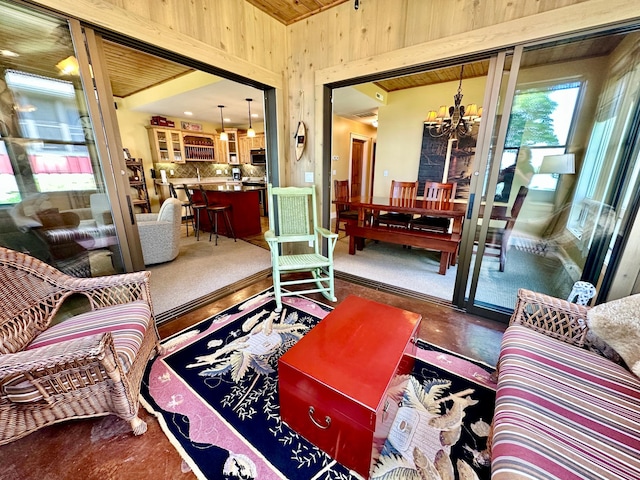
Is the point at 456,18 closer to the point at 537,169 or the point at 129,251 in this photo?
the point at 537,169

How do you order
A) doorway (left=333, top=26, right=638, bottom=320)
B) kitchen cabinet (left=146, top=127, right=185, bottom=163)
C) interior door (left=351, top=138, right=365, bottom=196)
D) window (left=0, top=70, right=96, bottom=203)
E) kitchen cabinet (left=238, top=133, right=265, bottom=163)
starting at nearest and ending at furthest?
1. window (left=0, top=70, right=96, bottom=203)
2. doorway (left=333, top=26, right=638, bottom=320)
3. kitchen cabinet (left=146, top=127, right=185, bottom=163)
4. interior door (left=351, top=138, right=365, bottom=196)
5. kitchen cabinet (left=238, top=133, right=265, bottom=163)

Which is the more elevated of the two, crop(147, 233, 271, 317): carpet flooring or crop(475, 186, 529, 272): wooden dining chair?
crop(475, 186, 529, 272): wooden dining chair

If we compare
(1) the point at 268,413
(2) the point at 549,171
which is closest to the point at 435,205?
(2) the point at 549,171

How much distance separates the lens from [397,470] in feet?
3.61

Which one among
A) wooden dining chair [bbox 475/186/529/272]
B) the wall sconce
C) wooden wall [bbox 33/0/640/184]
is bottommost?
wooden dining chair [bbox 475/186/529/272]

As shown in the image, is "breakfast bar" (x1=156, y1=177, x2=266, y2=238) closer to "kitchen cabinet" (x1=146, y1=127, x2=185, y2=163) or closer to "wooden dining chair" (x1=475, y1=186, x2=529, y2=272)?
"kitchen cabinet" (x1=146, y1=127, x2=185, y2=163)

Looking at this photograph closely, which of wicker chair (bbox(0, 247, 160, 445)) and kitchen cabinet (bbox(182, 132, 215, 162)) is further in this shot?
kitchen cabinet (bbox(182, 132, 215, 162))

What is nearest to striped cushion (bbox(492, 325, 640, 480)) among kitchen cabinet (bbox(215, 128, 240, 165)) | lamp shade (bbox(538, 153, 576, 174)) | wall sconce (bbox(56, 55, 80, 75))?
lamp shade (bbox(538, 153, 576, 174))

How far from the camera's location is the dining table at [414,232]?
3061 mm

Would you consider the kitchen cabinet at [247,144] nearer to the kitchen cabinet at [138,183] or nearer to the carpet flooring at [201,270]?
the kitchen cabinet at [138,183]

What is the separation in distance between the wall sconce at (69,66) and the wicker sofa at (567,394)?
9.39ft

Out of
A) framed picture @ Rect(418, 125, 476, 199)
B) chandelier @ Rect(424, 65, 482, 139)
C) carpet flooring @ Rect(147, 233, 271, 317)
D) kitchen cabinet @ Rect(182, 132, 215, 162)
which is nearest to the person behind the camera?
carpet flooring @ Rect(147, 233, 271, 317)

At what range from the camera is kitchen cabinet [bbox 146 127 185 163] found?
5.86m

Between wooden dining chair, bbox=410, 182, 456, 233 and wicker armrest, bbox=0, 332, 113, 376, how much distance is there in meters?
3.22
